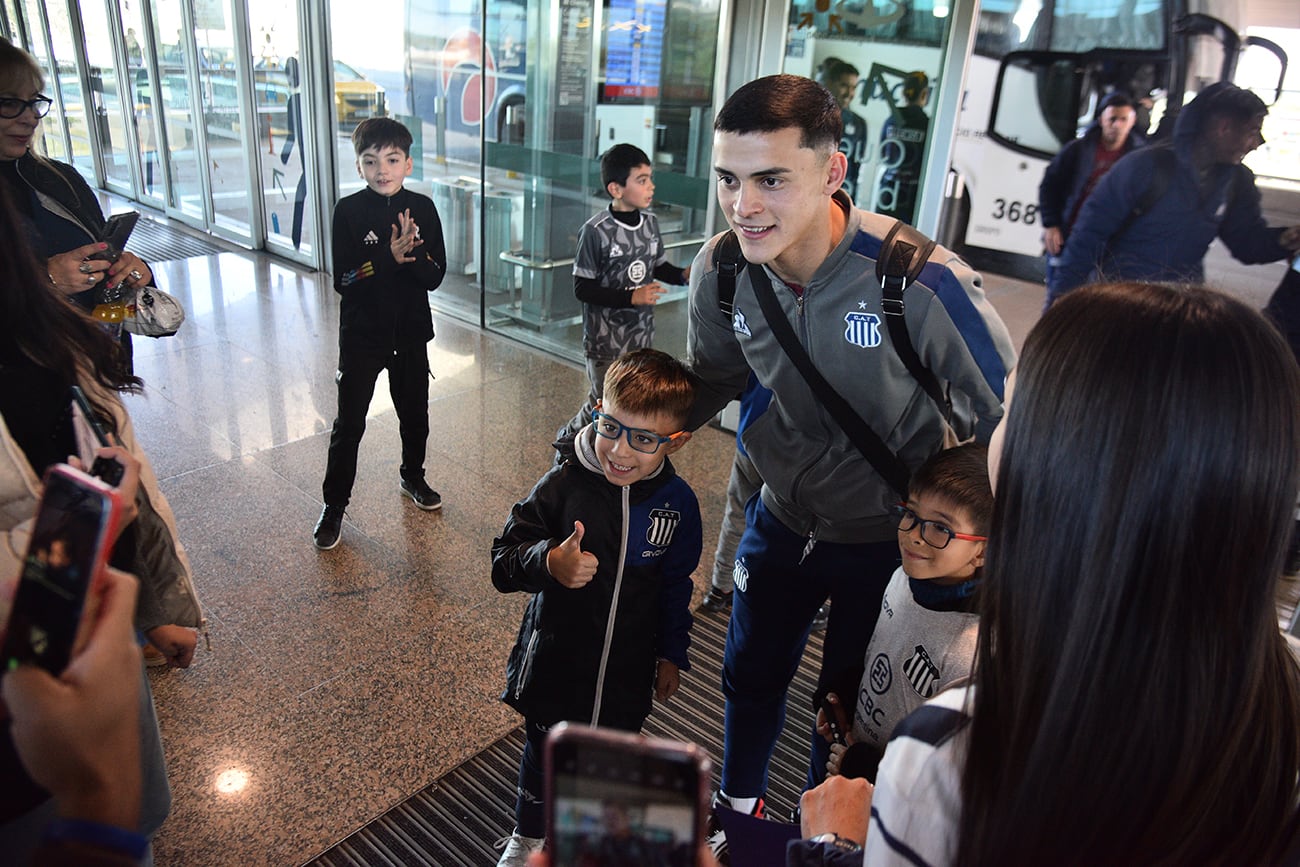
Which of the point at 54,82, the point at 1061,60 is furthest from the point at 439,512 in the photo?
the point at 54,82

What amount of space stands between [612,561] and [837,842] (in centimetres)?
90

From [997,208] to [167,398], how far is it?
4.47m

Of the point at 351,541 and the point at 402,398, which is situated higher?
the point at 402,398

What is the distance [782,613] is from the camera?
202 cm

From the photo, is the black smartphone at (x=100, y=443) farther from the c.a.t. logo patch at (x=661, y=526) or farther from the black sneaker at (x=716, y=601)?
the black sneaker at (x=716, y=601)

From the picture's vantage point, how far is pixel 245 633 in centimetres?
302

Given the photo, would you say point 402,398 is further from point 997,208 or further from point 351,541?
point 997,208

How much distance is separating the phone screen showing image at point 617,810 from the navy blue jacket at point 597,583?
1.22 meters

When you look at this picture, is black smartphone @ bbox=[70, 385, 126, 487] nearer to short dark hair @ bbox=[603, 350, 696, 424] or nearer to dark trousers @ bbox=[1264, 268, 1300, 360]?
short dark hair @ bbox=[603, 350, 696, 424]

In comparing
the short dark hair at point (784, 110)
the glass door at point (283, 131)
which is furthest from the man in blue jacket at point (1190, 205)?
the glass door at point (283, 131)

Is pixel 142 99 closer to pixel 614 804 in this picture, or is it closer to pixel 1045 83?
pixel 1045 83

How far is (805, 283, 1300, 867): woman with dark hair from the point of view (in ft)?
2.49

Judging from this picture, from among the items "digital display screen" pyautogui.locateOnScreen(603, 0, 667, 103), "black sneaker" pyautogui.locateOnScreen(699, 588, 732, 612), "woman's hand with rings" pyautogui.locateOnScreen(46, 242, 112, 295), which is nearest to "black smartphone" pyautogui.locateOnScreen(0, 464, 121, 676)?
"woman's hand with rings" pyautogui.locateOnScreen(46, 242, 112, 295)

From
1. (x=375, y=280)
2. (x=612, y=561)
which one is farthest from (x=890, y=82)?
(x=612, y=561)
